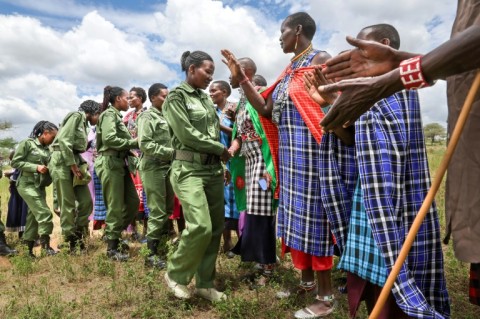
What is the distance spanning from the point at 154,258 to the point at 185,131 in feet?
5.41

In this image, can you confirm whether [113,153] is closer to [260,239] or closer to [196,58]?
[196,58]

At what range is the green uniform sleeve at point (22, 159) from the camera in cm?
551

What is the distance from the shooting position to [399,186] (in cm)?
169

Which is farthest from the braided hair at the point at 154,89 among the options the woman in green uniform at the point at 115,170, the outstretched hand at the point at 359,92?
the outstretched hand at the point at 359,92

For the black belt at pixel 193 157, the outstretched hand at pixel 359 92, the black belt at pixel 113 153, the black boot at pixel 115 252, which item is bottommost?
the black boot at pixel 115 252

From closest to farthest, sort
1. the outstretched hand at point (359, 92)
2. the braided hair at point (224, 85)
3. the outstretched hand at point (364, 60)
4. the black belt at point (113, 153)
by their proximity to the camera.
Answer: the outstretched hand at point (359, 92) → the outstretched hand at point (364, 60) → the black belt at point (113, 153) → the braided hair at point (224, 85)

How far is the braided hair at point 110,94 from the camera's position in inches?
202

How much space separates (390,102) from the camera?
1777mm

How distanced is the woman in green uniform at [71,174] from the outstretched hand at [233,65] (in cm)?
302

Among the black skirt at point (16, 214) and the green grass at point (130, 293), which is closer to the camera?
the green grass at point (130, 293)

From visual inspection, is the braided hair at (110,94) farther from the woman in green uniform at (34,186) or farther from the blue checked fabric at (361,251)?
the blue checked fabric at (361,251)

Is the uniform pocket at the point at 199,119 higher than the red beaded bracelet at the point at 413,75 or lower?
higher

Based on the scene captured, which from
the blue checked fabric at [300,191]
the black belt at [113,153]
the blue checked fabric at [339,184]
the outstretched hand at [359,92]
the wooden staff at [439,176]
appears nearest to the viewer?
the wooden staff at [439,176]

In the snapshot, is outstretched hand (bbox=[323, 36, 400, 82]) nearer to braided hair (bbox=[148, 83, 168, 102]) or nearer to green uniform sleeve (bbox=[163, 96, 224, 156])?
green uniform sleeve (bbox=[163, 96, 224, 156])
